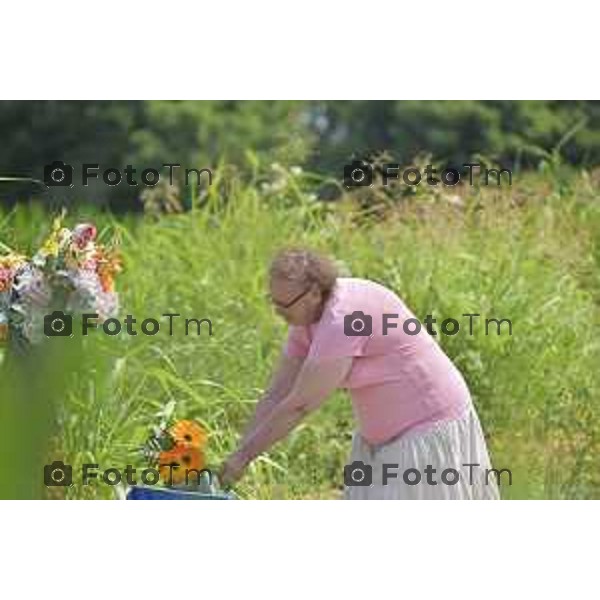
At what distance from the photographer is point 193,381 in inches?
229

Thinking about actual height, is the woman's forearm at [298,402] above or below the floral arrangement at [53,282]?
below

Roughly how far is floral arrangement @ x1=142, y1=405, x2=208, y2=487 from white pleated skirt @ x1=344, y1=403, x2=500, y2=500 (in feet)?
1.98

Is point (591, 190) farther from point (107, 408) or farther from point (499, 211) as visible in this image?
point (107, 408)

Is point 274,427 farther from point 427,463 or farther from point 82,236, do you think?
point 82,236

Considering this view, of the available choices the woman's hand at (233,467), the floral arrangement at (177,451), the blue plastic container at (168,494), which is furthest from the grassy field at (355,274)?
the woman's hand at (233,467)

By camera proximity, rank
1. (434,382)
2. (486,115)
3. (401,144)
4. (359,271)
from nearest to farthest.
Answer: (434,382)
(359,271)
(486,115)
(401,144)

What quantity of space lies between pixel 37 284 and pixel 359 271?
5.09 ft

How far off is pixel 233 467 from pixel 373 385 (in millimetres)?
446

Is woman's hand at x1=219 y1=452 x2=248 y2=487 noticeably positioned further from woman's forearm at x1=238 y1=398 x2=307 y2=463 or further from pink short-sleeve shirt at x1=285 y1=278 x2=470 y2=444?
pink short-sleeve shirt at x1=285 y1=278 x2=470 y2=444

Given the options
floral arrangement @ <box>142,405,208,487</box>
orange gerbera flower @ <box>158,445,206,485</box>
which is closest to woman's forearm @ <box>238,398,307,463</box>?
floral arrangement @ <box>142,405,208,487</box>

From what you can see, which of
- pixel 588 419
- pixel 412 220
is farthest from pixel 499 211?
pixel 588 419

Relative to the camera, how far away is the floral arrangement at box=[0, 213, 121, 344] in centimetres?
501

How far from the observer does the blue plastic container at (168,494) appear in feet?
14.7

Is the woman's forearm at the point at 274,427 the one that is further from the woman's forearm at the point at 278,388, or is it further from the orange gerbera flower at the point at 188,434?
the orange gerbera flower at the point at 188,434
